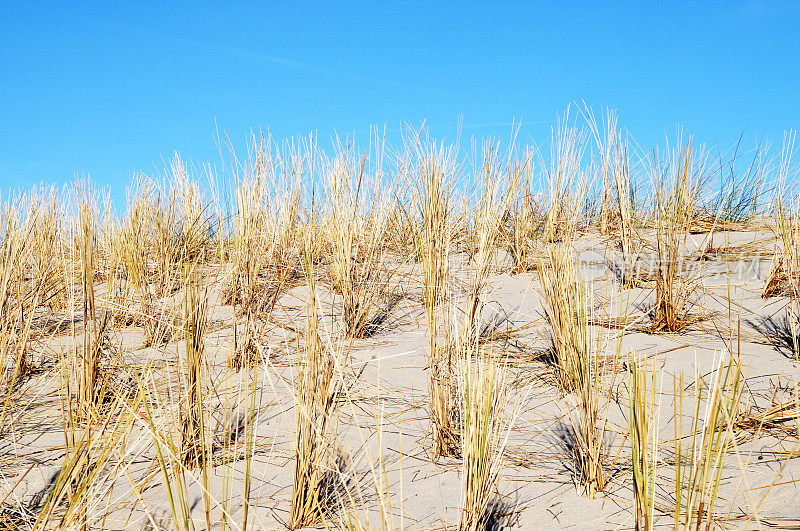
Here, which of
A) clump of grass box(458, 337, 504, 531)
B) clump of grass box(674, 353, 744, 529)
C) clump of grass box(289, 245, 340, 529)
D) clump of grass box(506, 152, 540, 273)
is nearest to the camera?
clump of grass box(674, 353, 744, 529)

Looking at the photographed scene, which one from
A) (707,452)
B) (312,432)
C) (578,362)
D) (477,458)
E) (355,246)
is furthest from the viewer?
(355,246)

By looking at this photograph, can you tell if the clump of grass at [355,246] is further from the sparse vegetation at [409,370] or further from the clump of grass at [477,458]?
the clump of grass at [477,458]

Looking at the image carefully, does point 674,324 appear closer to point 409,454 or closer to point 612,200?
point 409,454

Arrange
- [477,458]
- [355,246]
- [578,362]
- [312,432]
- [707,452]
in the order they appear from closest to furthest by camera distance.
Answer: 1. [707,452]
2. [477,458]
3. [312,432]
4. [578,362]
5. [355,246]

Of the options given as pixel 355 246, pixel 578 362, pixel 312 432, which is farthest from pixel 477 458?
pixel 355 246

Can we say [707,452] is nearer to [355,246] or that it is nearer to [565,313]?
[565,313]

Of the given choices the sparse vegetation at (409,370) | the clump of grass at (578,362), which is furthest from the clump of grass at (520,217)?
the clump of grass at (578,362)

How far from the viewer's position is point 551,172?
4246 millimetres

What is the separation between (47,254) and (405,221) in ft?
8.40

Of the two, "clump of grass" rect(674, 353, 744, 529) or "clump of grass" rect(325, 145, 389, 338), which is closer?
"clump of grass" rect(674, 353, 744, 529)

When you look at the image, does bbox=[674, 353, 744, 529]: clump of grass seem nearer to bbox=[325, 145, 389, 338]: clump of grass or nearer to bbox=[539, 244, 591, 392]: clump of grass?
bbox=[539, 244, 591, 392]: clump of grass

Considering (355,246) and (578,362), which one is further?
(355,246)

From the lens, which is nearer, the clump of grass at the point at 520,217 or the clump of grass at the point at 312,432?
the clump of grass at the point at 312,432

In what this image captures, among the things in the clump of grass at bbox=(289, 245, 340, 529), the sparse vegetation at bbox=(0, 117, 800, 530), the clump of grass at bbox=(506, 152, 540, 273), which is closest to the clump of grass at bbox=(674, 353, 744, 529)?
the sparse vegetation at bbox=(0, 117, 800, 530)
